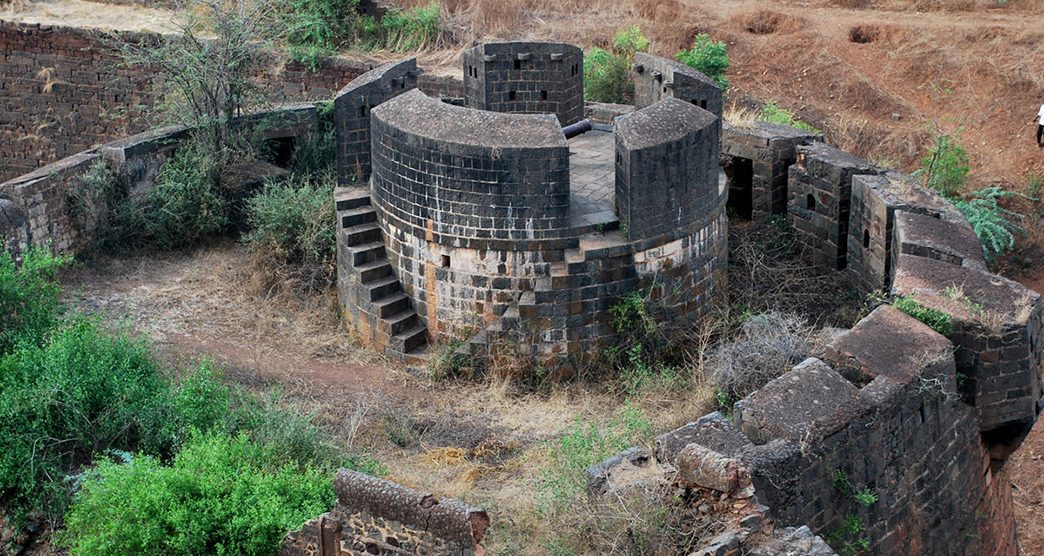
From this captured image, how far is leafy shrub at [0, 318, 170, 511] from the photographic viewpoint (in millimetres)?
12102

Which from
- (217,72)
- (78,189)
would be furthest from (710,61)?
(78,189)

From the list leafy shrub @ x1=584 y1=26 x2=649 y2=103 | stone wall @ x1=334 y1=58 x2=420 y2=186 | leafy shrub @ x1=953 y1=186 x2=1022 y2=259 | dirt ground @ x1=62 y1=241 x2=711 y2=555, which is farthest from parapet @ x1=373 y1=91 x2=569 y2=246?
leafy shrub @ x1=953 y1=186 x2=1022 y2=259

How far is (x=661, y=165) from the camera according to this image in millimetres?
14531

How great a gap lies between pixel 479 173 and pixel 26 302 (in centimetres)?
404

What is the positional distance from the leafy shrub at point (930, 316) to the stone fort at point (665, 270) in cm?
9

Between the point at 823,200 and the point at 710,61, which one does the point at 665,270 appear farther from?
the point at 710,61

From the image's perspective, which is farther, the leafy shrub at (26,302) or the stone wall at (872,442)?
the leafy shrub at (26,302)

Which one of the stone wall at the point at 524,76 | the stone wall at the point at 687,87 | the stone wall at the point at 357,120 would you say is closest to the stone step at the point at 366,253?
the stone wall at the point at 357,120

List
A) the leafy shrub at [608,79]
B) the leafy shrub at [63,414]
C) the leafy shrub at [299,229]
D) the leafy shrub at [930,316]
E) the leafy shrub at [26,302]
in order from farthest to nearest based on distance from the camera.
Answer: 1. the leafy shrub at [608,79]
2. the leafy shrub at [299,229]
3. the leafy shrub at [26,302]
4. the leafy shrub at [930,316]
5. the leafy shrub at [63,414]

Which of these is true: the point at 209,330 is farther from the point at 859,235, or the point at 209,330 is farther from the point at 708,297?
the point at 859,235

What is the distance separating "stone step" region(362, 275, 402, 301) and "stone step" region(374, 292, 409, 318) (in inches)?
1.9

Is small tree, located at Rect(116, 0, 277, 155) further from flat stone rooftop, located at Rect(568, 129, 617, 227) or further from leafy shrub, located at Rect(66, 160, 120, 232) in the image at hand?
flat stone rooftop, located at Rect(568, 129, 617, 227)

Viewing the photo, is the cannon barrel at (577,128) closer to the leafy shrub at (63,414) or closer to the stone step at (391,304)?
the stone step at (391,304)

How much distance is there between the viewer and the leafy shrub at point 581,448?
11.2m
